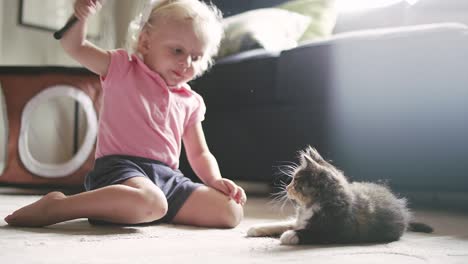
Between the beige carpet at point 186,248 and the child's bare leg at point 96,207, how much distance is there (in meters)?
0.02

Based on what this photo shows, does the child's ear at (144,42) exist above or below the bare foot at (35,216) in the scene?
above

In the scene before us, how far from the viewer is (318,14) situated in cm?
226

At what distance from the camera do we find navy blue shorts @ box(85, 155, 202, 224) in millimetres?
1129

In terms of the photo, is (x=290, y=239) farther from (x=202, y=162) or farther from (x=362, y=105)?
(x=362, y=105)

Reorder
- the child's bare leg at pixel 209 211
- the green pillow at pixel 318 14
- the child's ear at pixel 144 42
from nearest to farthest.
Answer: the child's bare leg at pixel 209 211
the child's ear at pixel 144 42
the green pillow at pixel 318 14

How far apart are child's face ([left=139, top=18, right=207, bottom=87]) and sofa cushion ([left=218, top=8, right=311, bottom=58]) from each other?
693 mm

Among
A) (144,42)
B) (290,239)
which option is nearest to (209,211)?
(290,239)

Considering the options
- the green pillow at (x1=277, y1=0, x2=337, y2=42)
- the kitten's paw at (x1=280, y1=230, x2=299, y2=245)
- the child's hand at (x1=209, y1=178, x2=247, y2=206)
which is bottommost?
the kitten's paw at (x1=280, y1=230, x2=299, y2=245)

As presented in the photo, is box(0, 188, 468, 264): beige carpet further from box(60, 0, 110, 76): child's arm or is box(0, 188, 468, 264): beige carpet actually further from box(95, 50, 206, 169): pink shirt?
box(60, 0, 110, 76): child's arm

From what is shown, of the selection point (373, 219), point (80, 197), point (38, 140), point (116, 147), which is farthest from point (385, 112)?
point (38, 140)

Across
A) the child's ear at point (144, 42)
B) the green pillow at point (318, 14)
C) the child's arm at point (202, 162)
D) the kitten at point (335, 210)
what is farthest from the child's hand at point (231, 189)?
the green pillow at point (318, 14)

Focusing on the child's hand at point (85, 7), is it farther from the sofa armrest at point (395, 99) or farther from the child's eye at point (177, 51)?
the sofa armrest at point (395, 99)

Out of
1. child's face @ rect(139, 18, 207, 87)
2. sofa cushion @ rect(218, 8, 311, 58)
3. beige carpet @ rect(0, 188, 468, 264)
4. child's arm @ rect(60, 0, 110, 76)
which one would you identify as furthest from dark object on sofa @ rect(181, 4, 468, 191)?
child's arm @ rect(60, 0, 110, 76)

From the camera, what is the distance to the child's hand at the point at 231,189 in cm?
116
